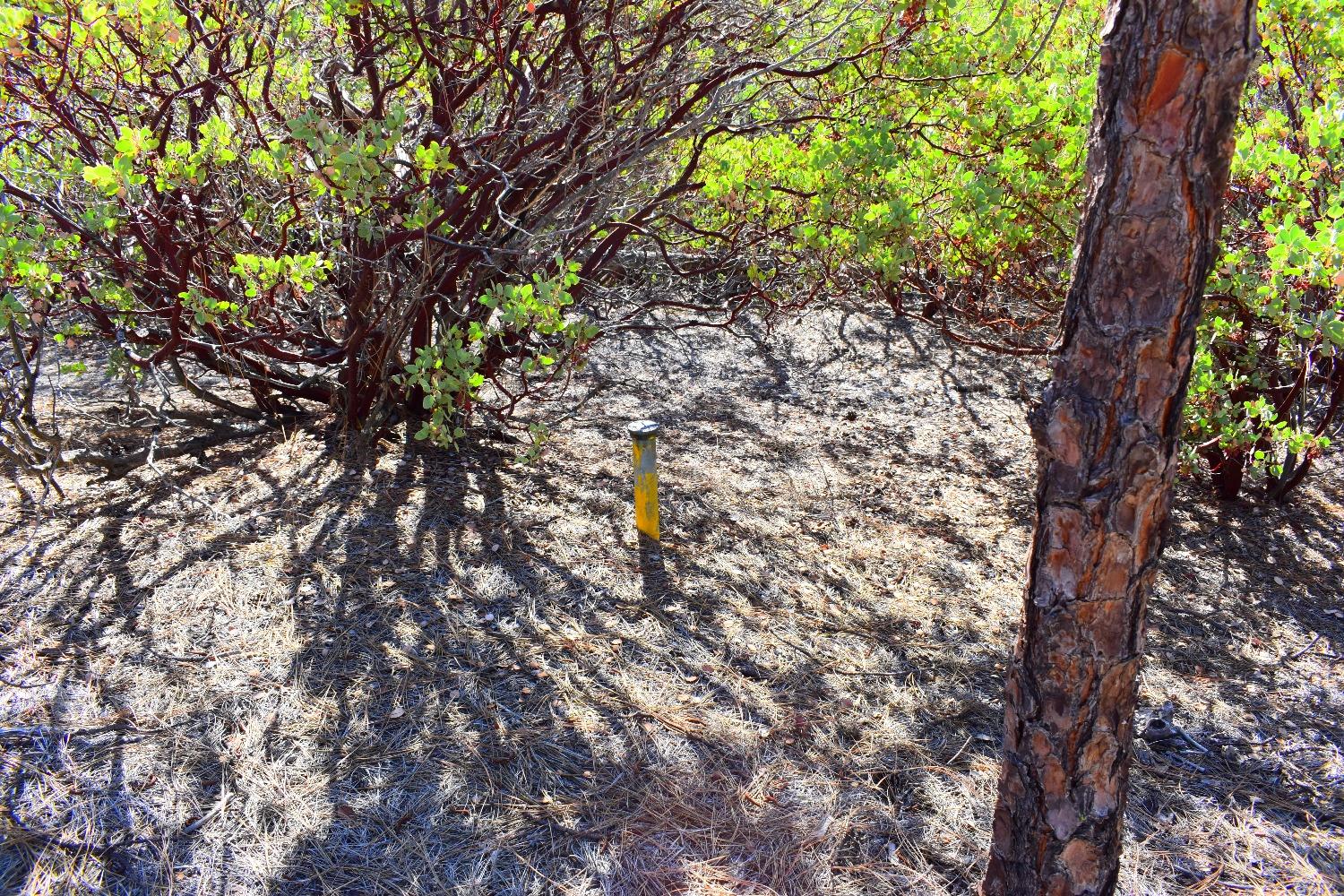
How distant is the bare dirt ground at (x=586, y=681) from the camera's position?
225 cm

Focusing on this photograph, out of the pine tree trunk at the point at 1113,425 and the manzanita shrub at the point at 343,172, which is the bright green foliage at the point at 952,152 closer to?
the manzanita shrub at the point at 343,172

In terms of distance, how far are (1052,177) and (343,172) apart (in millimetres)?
2908

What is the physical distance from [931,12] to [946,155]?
0.76 meters

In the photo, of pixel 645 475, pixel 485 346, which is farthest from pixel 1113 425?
pixel 485 346

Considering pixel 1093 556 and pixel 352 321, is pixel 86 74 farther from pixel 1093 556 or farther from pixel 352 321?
pixel 1093 556

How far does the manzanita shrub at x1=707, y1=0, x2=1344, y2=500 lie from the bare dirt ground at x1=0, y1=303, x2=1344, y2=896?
65 centimetres

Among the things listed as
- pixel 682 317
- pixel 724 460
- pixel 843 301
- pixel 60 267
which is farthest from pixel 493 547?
pixel 843 301

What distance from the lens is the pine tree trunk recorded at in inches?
57.4

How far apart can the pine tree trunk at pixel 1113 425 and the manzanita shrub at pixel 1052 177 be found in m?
1.76

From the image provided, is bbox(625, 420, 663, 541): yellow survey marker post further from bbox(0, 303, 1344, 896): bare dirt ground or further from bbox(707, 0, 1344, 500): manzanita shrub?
bbox(707, 0, 1344, 500): manzanita shrub

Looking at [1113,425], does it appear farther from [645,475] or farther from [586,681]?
[645,475]

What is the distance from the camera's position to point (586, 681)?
285 cm

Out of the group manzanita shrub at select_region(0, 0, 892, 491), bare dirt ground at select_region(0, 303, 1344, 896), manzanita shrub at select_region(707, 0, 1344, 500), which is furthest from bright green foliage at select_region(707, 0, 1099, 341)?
bare dirt ground at select_region(0, 303, 1344, 896)

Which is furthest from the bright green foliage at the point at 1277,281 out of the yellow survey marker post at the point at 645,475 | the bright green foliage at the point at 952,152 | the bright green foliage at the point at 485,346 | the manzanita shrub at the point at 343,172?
the bright green foliage at the point at 485,346
